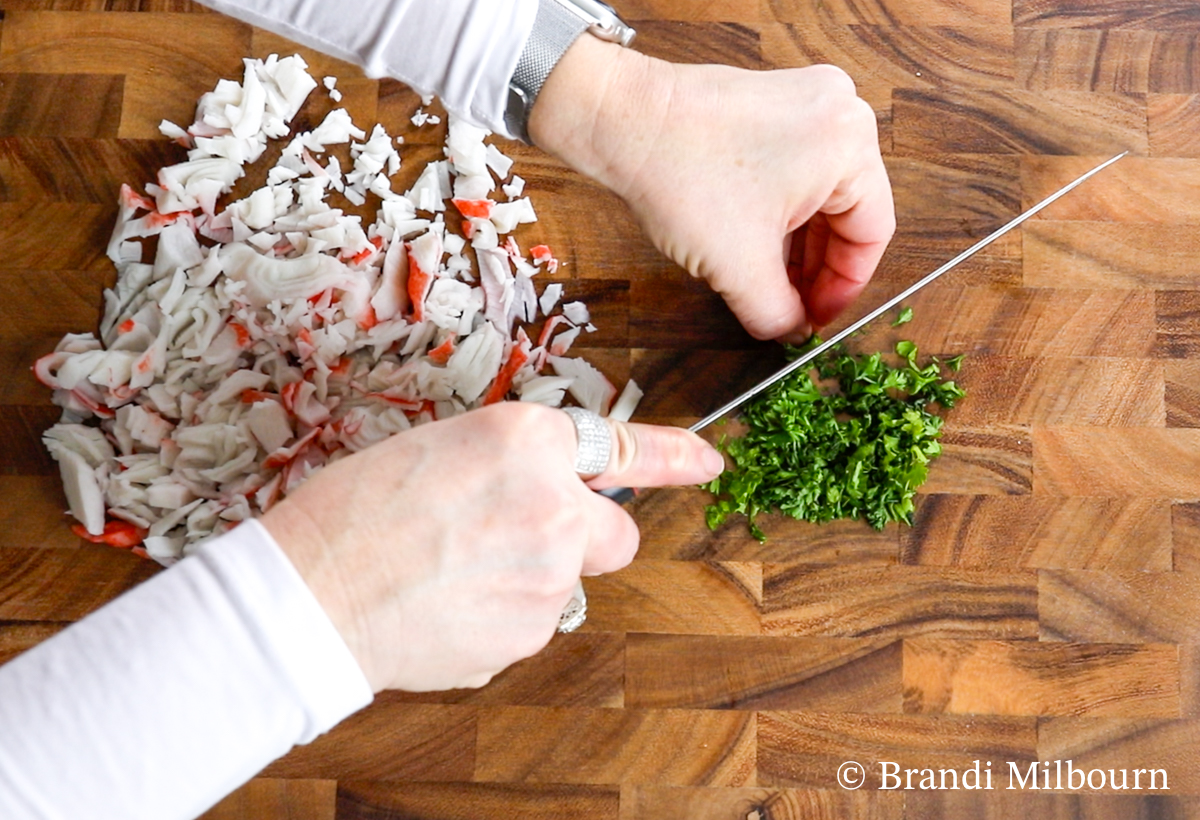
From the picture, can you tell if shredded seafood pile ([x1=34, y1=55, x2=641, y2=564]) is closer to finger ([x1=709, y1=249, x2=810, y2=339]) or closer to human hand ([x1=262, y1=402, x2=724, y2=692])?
finger ([x1=709, y1=249, x2=810, y2=339])

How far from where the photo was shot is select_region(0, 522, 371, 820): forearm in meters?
0.80

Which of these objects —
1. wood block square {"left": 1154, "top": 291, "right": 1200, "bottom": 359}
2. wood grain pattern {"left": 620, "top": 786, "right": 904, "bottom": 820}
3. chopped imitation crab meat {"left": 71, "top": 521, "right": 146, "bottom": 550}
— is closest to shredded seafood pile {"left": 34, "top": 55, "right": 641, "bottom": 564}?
chopped imitation crab meat {"left": 71, "top": 521, "right": 146, "bottom": 550}

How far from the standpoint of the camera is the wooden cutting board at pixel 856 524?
1.41 meters

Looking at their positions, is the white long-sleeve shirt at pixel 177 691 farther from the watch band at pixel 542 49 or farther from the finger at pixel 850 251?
the finger at pixel 850 251

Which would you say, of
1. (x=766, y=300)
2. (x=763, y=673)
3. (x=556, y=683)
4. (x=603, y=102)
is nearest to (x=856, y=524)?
(x=763, y=673)

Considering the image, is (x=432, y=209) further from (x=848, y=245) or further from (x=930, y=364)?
(x=930, y=364)

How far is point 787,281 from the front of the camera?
51.7 inches

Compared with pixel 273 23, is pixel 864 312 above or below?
below

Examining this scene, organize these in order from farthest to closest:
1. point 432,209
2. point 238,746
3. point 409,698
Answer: point 432,209 < point 409,698 < point 238,746

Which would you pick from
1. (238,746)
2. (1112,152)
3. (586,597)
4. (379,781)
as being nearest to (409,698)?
(379,781)

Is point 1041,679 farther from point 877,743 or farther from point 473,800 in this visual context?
point 473,800

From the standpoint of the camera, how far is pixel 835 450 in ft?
4.70

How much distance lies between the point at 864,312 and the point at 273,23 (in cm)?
92

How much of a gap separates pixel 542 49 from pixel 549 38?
0.05ft
